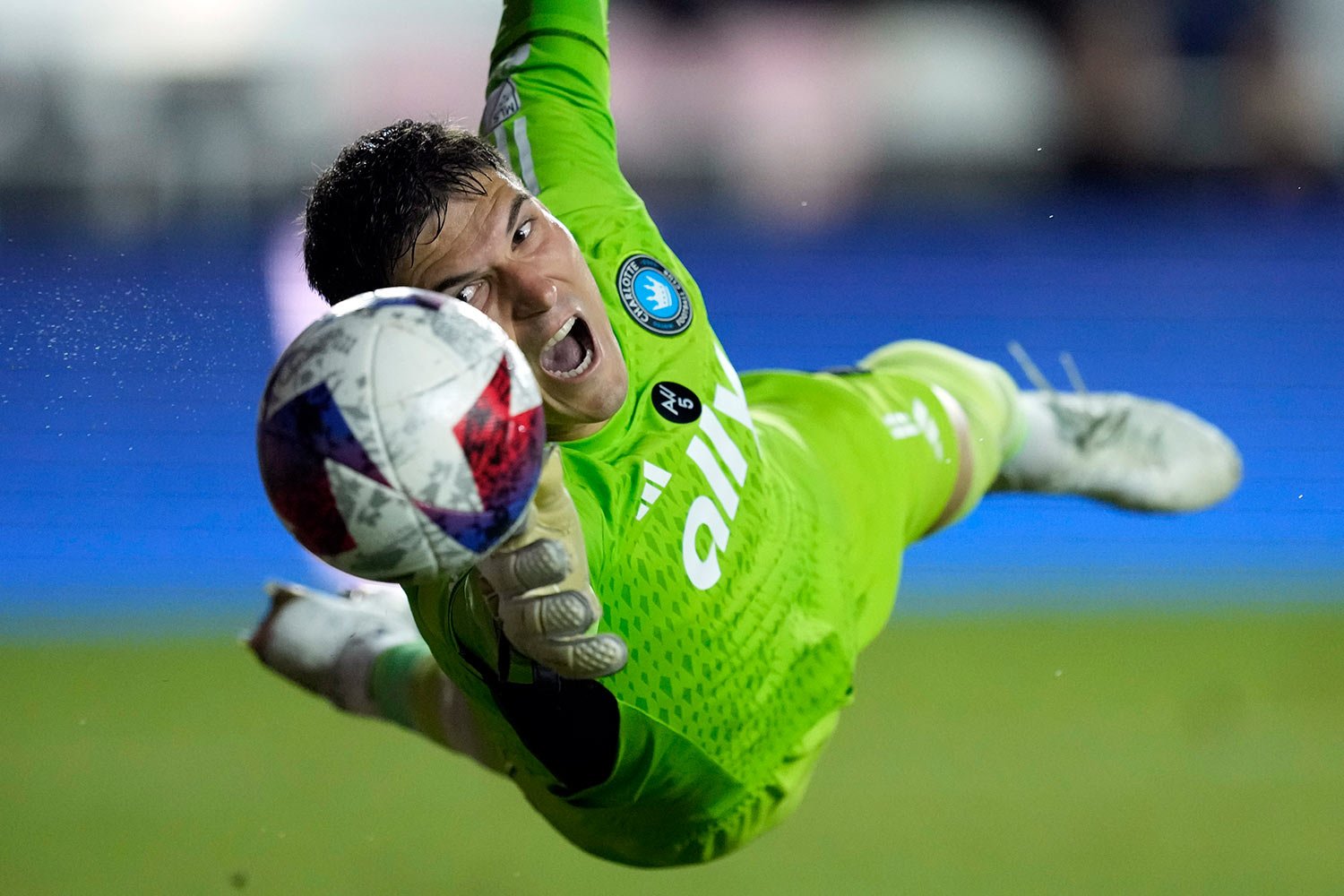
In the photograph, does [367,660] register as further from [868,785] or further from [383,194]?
[383,194]

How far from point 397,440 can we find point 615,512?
0.56 m

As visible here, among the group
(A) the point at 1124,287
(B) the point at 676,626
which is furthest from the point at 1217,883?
(A) the point at 1124,287

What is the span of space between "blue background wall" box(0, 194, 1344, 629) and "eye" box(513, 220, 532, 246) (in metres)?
0.96

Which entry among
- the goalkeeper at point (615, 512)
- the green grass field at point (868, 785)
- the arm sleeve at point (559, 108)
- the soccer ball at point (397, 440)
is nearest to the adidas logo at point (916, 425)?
the goalkeeper at point (615, 512)

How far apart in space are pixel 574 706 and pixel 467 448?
614mm

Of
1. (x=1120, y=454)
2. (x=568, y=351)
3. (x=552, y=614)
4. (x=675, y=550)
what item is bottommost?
(x=1120, y=454)

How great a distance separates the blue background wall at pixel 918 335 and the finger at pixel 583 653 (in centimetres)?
127

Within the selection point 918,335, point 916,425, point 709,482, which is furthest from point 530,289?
point 918,335

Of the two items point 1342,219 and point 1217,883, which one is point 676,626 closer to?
point 1217,883

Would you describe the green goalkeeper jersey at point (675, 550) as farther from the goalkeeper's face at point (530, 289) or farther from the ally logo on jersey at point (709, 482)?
the goalkeeper's face at point (530, 289)

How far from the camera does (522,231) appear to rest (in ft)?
6.38

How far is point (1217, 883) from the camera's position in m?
3.05

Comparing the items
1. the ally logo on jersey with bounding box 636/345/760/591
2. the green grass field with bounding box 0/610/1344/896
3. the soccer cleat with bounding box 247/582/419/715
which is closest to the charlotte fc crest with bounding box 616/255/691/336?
the ally logo on jersey with bounding box 636/345/760/591

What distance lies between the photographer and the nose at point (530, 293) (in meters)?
1.87
